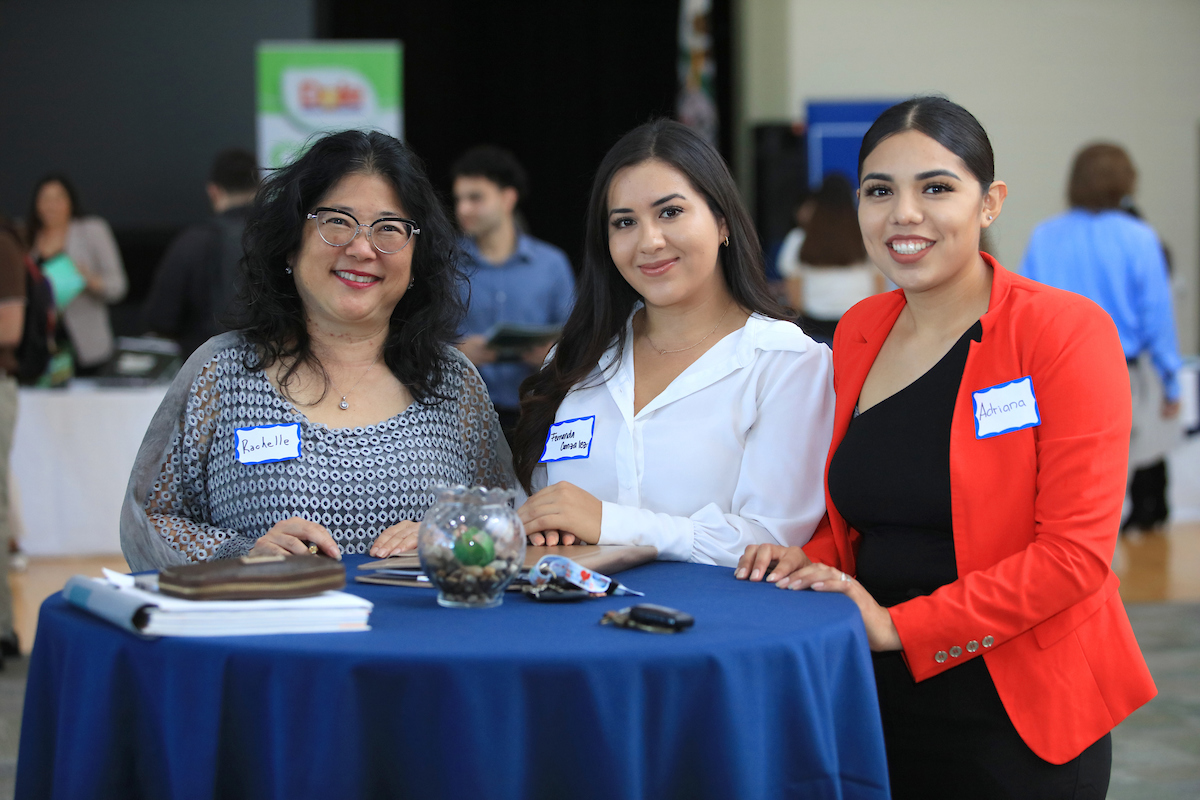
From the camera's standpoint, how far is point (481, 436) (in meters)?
2.34

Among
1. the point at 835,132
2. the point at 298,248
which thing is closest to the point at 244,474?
the point at 298,248

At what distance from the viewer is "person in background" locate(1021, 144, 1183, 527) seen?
528 centimetres

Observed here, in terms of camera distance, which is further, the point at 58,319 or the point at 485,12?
the point at 485,12

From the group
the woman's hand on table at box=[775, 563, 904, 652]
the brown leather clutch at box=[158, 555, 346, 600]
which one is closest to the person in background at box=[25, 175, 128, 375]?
the brown leather clutch at box=[158, 555, 346, 600]

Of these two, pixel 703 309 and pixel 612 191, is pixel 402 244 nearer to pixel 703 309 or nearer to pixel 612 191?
pixel 612 191

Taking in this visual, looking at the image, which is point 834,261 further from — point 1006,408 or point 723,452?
point 1006,408

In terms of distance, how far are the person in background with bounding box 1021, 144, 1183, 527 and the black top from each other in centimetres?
393

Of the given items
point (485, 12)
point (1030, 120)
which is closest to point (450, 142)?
point (485, 12)

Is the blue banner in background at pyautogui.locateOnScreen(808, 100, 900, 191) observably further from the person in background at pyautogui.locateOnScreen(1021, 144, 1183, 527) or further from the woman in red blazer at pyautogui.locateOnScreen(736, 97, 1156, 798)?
the woman in red blazer at pyautogui.locateOnScreen(736, 97, 1156, 798)

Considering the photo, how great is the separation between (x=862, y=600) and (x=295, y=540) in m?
0.92

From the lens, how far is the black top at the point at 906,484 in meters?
1.77

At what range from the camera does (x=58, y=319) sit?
6.50 meters

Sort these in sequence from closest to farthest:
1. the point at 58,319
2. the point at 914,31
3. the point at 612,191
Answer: the point at 612,191, the point at 58,319, the point at 914,31

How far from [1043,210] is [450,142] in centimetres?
504
